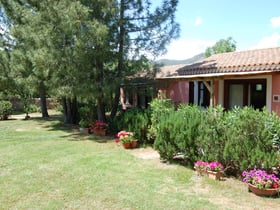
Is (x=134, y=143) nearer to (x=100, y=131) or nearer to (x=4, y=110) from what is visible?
(x=100, y=131)

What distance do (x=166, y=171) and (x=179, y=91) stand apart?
10375 mm

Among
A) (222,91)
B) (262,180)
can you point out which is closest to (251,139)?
(262,180)

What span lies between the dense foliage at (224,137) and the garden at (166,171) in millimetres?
20

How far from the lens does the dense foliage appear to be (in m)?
6.12

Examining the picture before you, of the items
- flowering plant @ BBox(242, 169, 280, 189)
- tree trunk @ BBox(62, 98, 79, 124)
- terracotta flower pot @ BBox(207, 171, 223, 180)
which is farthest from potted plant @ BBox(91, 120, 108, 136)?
flowering plant @ BBox(242, 169, 280, 189)

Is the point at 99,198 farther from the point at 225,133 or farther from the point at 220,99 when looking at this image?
the point at 220,99

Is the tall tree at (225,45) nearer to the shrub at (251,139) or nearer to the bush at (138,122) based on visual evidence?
the bush at (138,122)

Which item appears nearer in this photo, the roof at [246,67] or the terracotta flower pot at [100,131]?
the roof at [246,67]

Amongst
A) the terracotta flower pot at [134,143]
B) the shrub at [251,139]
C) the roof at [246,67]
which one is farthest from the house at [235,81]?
the shrub at [251,139]

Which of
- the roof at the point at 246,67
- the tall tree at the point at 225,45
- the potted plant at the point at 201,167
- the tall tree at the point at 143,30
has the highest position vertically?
the tall tree at the point at 225,45

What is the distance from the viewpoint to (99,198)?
5387mm

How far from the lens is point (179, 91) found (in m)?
17.2

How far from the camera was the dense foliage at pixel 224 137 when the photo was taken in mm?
6125

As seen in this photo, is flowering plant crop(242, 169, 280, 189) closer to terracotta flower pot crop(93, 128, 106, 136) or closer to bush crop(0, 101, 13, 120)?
terracotta flower pot crop(93, 128, 106, 136)
